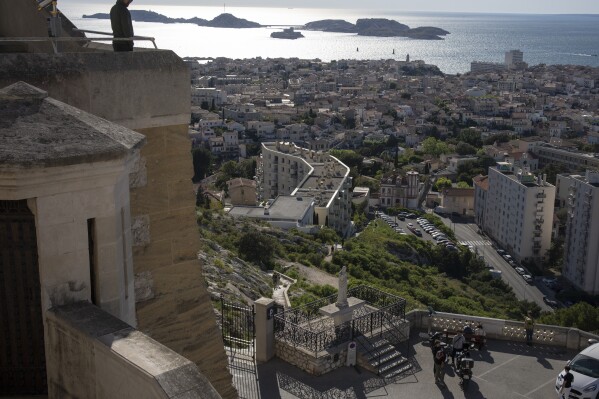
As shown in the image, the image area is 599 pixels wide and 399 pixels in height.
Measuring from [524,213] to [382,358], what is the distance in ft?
137

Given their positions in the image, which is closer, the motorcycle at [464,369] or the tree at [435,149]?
the motorcycle at [464,369]

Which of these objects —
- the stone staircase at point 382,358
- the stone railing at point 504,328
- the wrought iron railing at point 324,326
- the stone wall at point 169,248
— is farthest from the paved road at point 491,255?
the stone wall at point 169,248

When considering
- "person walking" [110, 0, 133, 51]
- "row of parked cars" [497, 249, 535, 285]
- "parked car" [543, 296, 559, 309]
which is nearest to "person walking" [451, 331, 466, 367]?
"person walking" [110, 0, 133, 51]

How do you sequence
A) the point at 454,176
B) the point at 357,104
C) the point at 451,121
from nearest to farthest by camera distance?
the point at 454,176, the point at 451,121, the point at 357,104

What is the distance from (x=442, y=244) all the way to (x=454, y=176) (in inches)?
1036

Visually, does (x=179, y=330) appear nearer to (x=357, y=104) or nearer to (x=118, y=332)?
(x=118, y=332)

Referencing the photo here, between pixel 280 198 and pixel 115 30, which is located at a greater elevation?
pixel 115 30

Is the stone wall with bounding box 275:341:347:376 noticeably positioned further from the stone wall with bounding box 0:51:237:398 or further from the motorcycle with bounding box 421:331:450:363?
the stone wall with bounding box 0:51:237:398

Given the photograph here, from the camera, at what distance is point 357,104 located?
118812 millimetres

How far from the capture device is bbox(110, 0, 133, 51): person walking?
4.07m

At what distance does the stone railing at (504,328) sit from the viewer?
35.1 ft

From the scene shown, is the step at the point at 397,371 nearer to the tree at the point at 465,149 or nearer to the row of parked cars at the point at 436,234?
the row of parked cars at the point at 436,234

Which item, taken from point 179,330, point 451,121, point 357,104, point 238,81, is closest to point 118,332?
point 179,330

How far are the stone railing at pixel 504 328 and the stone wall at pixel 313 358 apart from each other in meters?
1.56
